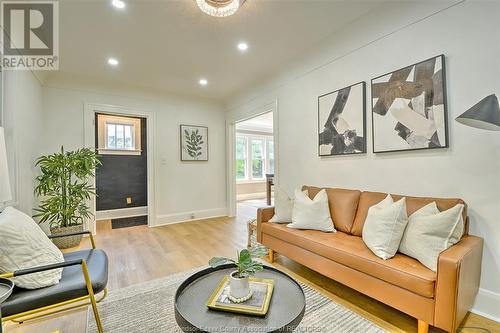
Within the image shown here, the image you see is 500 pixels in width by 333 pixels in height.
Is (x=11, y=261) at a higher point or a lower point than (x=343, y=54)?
lower

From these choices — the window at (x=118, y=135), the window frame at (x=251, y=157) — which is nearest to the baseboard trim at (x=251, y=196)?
the window frame at (x=251, y=157)

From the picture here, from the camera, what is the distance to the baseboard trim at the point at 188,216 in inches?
177

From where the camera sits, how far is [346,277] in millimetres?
1854

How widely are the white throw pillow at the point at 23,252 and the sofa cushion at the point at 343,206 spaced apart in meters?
2.35

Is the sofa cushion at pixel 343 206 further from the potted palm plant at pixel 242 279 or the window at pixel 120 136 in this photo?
the window at pixel 120 136

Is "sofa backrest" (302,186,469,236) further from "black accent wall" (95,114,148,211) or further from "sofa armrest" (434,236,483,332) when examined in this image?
"black accent wall" (95,114,148,211)

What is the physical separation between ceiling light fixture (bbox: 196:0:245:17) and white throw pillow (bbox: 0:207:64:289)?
6.97 ft

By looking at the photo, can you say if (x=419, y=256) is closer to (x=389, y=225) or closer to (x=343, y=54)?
(x=389, y=225)

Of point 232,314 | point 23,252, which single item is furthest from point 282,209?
point 23,252

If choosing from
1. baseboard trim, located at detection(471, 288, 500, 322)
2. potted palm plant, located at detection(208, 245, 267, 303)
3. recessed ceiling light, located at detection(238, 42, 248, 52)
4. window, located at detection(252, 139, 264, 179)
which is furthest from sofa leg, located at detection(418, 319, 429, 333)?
window, located at detection(252, 139, 264, 179)

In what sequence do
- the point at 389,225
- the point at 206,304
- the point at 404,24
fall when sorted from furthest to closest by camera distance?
the point at 404,24, the point at 389,225, the point at 206,304

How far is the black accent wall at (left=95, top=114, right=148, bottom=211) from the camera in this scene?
5188mm

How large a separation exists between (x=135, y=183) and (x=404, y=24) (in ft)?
18.7

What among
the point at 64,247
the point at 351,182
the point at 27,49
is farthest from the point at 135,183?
the point at 351,182
